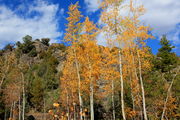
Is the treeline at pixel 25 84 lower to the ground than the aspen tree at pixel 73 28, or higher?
lower

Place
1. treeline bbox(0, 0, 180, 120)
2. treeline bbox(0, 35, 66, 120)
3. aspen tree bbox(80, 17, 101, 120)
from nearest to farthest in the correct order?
treeline bbox(0, 0, 180, 120), treeline bbox(0, 35, 66, 120), aspen tree bbox(80, 17, 101, 120)

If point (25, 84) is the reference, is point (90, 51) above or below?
above

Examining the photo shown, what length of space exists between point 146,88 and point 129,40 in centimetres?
611

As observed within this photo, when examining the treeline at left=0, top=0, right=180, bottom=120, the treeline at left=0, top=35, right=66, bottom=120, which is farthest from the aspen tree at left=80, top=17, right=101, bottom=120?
the treeline at left=0, top=35, right=66, bottom=120

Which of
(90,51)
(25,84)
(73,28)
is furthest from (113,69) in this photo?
(25,84)

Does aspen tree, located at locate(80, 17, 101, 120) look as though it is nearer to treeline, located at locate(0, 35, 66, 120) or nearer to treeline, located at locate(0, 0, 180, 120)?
treeline, located at locate(0, 0, 180, 120)

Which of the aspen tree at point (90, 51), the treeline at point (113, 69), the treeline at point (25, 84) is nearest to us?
the treeline at point (113, 69)

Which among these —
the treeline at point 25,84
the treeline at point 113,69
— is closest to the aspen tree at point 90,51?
the treeline at point 113,69

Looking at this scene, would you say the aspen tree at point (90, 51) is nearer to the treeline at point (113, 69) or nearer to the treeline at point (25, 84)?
the treeline at point (113, 69)

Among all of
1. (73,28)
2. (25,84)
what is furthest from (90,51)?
(25,84)

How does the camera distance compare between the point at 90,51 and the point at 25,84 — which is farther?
the point at 25,84

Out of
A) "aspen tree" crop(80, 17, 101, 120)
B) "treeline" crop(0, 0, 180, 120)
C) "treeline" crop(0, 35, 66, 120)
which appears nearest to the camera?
"treeline" crop(0, 0, 180, 120)

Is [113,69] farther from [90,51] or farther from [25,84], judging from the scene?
[25,84]

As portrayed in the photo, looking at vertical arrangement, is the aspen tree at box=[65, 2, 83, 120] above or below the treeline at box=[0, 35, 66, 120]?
above
